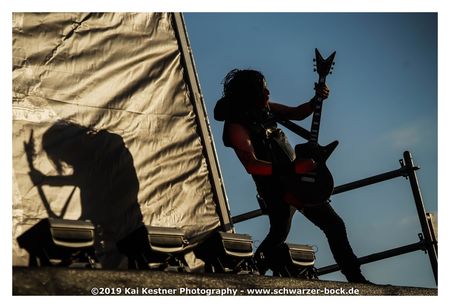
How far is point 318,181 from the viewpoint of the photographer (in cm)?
771

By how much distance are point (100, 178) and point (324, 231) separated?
2211 millimetres

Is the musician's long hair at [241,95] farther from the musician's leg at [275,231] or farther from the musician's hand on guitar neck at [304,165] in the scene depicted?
the musician's leg at [275,231]

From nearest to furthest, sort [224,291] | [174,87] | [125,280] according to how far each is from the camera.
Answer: [125,280] < [224,291] < [174,87]

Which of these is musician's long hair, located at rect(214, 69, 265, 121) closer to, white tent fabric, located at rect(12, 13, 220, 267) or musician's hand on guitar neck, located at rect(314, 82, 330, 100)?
musician's hand on guitar neck, located at rect(314, 82, 330, 100)

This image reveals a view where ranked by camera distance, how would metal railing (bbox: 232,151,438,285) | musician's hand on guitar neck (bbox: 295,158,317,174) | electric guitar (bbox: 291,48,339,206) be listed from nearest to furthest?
1. musician's hand on guitar neck (bbox: 295,158,317,174)
2. electric guitar (bbox: 291,48,339,206)
3. metal railing (bbox: 232,151,438,285)

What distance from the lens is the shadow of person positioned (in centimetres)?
810

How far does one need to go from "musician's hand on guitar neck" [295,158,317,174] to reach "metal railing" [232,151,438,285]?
154 cm

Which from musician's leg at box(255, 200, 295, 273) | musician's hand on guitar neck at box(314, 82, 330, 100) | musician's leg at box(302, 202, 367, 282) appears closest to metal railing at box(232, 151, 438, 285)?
musician's leg at box(302, 202, 367, 282)

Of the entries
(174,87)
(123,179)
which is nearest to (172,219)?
(123,179)

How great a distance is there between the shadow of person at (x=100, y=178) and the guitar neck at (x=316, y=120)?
2.02m

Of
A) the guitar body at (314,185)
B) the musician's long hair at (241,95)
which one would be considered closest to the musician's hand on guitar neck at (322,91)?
the musician's long hair at (241,95)

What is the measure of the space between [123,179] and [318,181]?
2.07 meters

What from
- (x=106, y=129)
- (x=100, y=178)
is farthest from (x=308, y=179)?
(x=106, y=129)
